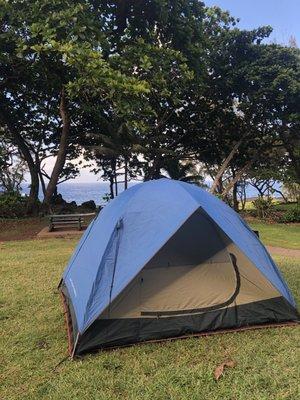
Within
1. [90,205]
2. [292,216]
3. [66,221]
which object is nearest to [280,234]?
[292,216]

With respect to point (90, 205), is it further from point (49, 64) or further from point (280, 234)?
point (280, 234)

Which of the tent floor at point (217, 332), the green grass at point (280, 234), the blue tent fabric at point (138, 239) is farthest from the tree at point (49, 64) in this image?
the tent floor at point (217, 332)

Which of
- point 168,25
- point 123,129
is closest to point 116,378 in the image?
point 168,25

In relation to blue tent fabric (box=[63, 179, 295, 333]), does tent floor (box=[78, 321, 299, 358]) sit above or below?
below

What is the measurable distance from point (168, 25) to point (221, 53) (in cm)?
414

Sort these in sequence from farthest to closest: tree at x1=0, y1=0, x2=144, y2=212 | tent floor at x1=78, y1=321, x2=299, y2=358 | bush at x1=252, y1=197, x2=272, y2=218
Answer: bush at x1=252, y1=197, x2=272, y2=218 < tree at x1=0, y1=0, x2=144, y2=212 < tent floor at x1=78, y1=321, x2=299, y2=358

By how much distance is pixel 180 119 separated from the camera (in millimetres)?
20641

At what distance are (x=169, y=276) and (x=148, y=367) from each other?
1.18 m

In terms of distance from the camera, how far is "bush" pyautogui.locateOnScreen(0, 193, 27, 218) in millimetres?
15039

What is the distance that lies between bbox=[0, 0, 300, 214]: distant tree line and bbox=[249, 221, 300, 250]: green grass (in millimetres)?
3432

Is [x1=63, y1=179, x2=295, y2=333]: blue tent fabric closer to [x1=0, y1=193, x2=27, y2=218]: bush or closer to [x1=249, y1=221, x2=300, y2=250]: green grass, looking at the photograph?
[x1=249, y1=221, x2=300, y2=250]: green grass

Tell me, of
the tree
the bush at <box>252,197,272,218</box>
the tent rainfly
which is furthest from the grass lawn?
the bush at <box>252,197,272,218</box>

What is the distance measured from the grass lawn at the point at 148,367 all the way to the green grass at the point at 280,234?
692cm

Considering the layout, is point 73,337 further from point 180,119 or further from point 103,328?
point 180,119
